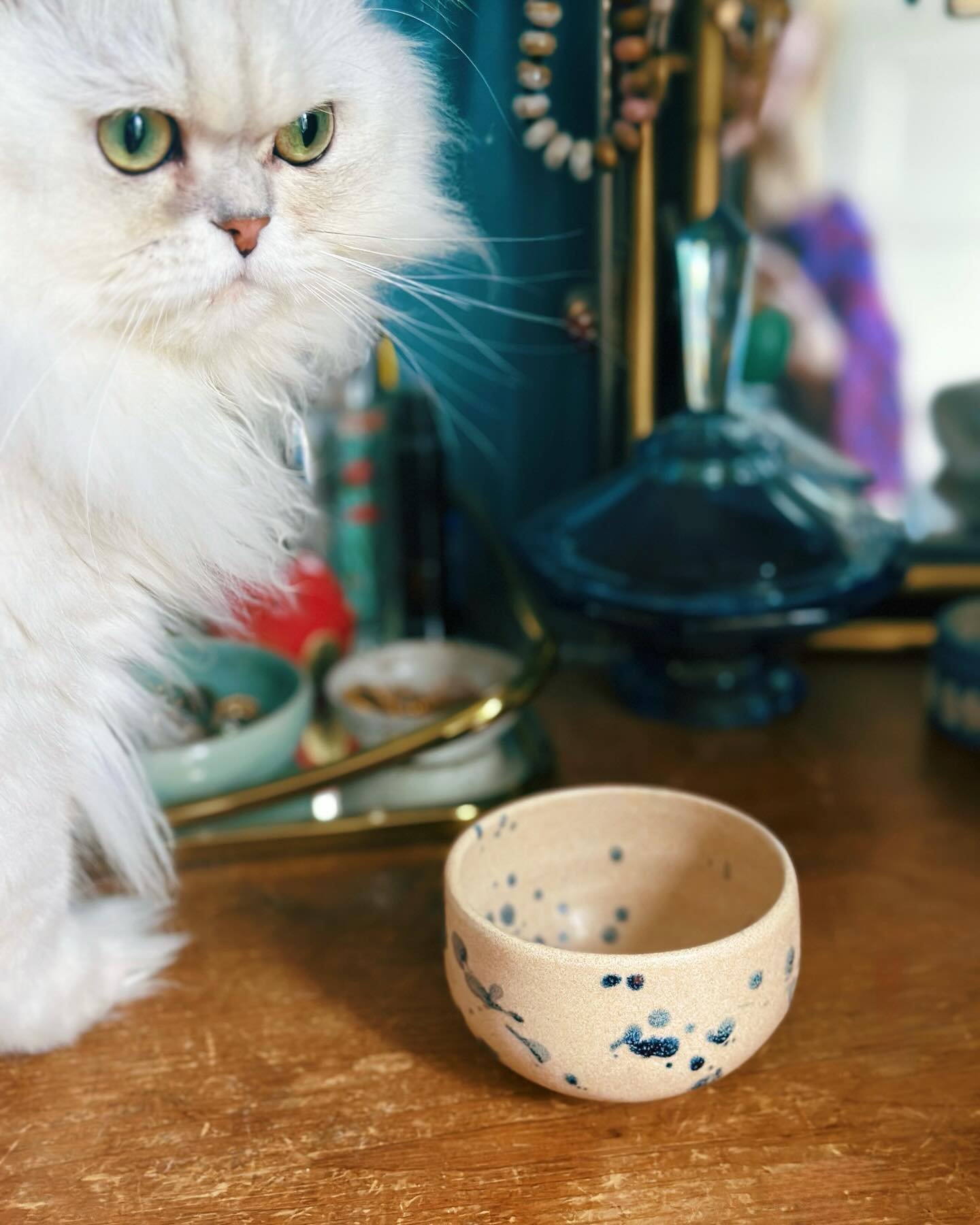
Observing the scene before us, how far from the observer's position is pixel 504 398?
930 mm

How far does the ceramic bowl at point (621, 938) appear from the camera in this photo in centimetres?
51

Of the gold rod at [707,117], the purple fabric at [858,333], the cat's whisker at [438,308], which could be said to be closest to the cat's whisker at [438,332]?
the cat's whisker at [438,308]

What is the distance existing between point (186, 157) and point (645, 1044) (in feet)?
1.32

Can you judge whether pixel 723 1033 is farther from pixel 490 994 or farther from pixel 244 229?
pixel 244 229

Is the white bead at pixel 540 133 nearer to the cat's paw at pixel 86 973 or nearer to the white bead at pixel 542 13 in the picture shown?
the white bead at pixel 542 13

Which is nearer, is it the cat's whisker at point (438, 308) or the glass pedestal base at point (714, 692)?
the cat's whisker at point (438, 308)

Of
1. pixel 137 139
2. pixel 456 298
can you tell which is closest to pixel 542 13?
pixel 456 298

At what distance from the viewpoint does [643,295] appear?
91 centimetres

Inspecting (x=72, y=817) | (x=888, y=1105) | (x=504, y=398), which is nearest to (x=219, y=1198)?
(x=72, y=817)

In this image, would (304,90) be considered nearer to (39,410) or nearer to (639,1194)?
(39,410)

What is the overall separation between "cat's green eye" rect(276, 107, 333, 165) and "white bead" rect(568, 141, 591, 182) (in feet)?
0.65

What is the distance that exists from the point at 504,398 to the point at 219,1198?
1.96 ft

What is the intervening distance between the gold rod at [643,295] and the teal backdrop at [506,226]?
41 millimetres

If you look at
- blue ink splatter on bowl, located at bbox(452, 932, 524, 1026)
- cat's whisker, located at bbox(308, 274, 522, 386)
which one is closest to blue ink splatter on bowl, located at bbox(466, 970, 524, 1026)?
blue ink splatter on bowl, located at bbox(452, 932, 524, 1026)
